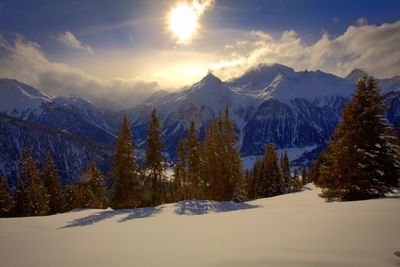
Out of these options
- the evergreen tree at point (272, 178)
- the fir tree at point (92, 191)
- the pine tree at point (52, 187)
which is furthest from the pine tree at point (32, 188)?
the evergreen tree at point (272, 178)

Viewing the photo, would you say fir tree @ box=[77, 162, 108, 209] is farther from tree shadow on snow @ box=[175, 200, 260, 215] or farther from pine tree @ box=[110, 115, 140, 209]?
tree shadow on snow @ box=[175, 200, 260, 215]

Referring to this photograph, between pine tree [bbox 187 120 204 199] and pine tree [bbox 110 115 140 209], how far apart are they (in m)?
9.79

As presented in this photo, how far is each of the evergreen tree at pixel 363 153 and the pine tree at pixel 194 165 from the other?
27.3 metres

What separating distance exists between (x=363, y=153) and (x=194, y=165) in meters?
29.9

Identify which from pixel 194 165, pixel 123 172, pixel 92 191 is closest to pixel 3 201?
pixel 92 191

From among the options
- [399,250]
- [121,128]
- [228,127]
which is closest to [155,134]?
[121,128]

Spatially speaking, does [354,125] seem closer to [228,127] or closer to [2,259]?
[2,259]

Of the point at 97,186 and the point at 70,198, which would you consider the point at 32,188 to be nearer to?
the point at 97,186

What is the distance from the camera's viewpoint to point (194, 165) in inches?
1838

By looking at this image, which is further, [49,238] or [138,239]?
[49,238]

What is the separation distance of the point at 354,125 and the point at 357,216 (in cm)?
1249

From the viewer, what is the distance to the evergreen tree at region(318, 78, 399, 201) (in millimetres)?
18938

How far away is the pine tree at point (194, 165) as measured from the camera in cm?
4672

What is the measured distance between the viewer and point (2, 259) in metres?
8.58
